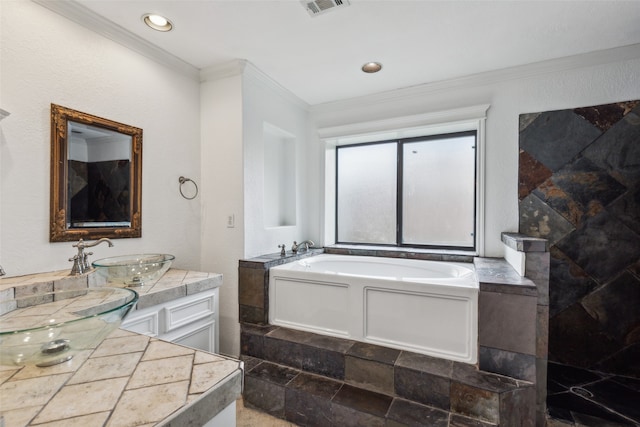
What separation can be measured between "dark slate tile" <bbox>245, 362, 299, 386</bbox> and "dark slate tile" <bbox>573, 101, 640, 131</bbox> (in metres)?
2.97

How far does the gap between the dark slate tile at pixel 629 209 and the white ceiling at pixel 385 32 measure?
1.12 m

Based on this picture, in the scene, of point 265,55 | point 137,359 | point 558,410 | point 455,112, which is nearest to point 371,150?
point 455,112

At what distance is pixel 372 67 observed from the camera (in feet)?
8.39

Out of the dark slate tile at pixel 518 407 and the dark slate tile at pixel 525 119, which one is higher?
the dark slate tile at pixel 525 119

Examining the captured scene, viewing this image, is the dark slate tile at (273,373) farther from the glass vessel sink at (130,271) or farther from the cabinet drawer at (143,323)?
the glass vessel sink at (130,271)

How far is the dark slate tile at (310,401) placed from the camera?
1.82 m

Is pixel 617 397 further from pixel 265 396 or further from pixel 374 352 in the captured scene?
pixel 265 396

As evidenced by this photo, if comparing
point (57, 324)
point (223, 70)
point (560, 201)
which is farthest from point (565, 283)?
point (223, 70)

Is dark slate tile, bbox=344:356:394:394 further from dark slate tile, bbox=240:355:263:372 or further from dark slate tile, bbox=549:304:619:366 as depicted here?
dark slate tile, bbox=549:304:619:366

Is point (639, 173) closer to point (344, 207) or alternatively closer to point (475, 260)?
point (475, 260)

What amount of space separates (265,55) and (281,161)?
1.19 metres

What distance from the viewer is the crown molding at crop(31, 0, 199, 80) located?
174 cm

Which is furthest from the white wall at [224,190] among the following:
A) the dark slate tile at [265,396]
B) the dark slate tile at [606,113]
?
the dark slate tile at [606,113]

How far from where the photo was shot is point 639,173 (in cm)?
220
